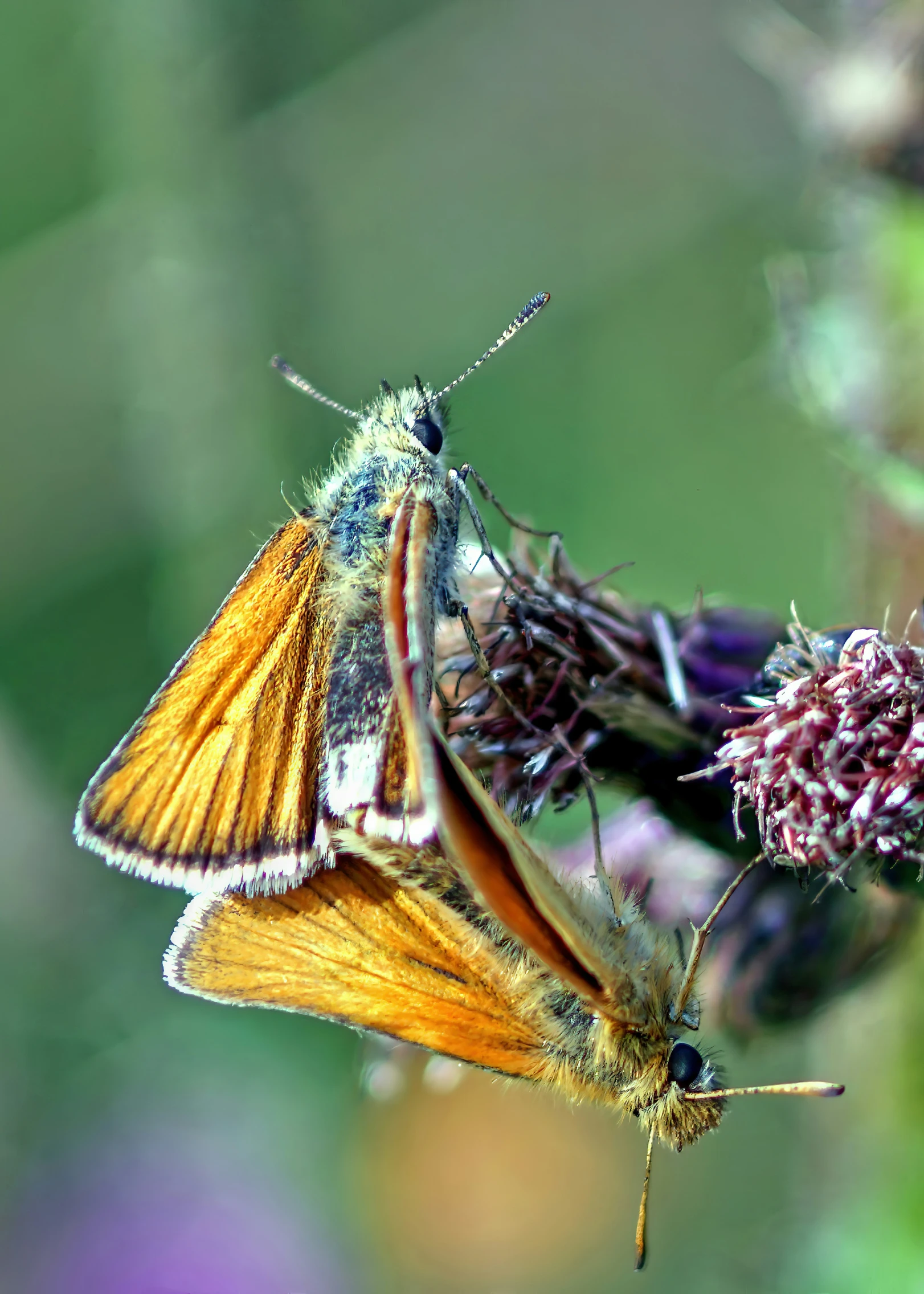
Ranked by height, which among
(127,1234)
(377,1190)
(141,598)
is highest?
(141,598)

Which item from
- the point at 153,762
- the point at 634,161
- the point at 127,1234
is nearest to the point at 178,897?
the point at 127,1234

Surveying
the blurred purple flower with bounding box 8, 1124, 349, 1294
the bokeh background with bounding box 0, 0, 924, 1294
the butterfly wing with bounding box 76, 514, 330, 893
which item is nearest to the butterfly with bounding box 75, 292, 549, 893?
the butterfly wing with bounding box 76, 514, 330, 893

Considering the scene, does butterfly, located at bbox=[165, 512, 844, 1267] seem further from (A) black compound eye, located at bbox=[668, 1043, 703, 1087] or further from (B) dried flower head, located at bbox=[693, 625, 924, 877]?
(B) dried flower head, located at bbox=[693, 625, 924, 877]

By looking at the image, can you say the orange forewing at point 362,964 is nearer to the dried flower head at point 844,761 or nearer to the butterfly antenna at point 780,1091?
the butterfly antenna at point 780,1091

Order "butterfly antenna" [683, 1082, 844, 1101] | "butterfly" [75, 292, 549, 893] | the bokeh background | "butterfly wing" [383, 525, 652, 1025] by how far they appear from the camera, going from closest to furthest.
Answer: "butterfly wing" [383, 525, 652, 1025] < "butterfly antenna" [683, 1082, 844, 1101] < "butterfly" [75, 292, 549, 893] < the bokeh background

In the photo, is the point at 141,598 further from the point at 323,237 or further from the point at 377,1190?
the point at 377,1190

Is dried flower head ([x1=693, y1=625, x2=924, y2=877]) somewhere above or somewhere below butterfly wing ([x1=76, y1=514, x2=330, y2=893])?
above

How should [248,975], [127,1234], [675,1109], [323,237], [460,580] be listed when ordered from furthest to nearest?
[323,237]
[127,1234]
[460,580]
[248,975]
[675,1109]

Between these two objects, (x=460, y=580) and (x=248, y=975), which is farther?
(x=460, y=580)
